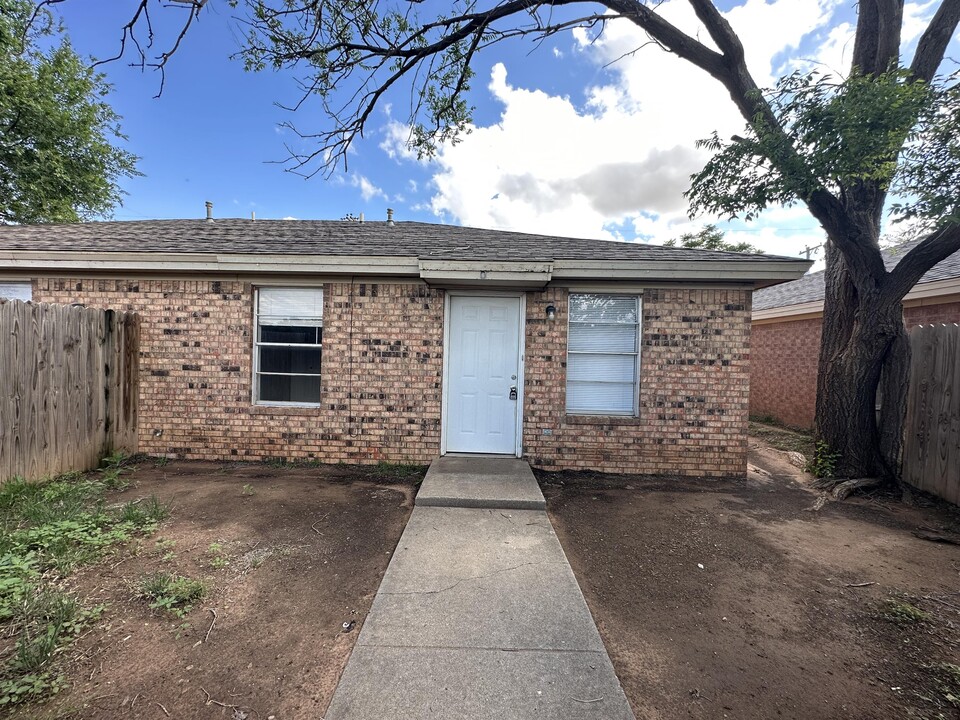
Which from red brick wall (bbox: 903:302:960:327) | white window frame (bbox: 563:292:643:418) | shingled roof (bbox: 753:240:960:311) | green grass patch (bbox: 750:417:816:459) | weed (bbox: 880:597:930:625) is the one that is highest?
shingled roof (bbox: 753:240:960:311)

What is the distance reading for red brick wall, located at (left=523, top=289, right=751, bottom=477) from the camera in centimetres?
536

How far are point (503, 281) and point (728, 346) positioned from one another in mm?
3128

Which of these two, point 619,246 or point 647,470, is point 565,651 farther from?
point 619,246

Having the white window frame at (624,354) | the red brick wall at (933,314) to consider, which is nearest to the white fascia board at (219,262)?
the white window frame at (624,354)

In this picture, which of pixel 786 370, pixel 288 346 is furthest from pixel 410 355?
pixel 786 370

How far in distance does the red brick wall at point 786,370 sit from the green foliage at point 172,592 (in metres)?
10.9

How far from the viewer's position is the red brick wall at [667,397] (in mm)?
5363

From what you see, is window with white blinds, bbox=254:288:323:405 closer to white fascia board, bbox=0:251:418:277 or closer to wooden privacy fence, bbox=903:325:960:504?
white fascia board, bbox=0:251:418:277

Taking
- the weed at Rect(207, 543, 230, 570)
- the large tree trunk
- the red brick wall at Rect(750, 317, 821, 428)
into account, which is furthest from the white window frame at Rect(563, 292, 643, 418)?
the red brick wall at Rect(750, 317, 821, 428)

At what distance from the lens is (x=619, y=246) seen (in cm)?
621

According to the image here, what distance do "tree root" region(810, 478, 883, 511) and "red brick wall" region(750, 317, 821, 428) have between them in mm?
4696

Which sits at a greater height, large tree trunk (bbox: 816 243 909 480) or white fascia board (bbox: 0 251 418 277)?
white fascia board (bbox: 0 251 418 277)

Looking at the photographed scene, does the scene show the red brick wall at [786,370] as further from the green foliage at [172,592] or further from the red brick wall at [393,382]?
the green foliage at [172,592]

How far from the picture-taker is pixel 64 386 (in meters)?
4.75
